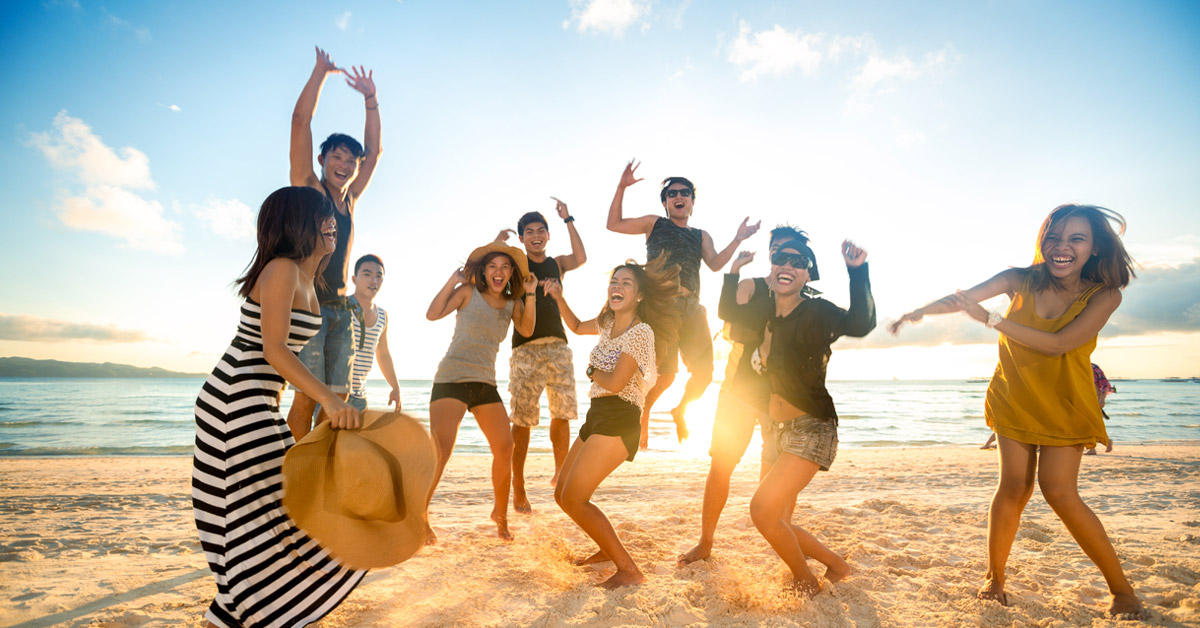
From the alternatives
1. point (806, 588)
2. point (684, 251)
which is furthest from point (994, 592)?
point (684, 251)

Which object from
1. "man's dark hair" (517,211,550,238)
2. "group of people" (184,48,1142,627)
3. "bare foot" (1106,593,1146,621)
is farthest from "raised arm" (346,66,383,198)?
"bare foot" (1106,593,1146,621)

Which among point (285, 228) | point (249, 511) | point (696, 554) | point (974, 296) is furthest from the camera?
point (696, 554)

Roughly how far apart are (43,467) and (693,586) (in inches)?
500

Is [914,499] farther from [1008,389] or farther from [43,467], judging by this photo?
[43,467]

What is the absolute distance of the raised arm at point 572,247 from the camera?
6070 mm

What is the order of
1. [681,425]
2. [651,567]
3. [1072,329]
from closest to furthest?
1. [1072,329]
2. [651,567]
3. [681,425]

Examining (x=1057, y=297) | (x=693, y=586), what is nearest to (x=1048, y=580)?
(x=1057, y=297)

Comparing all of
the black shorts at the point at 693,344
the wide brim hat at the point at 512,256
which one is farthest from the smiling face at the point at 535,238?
the black shorts at the point at 693,344

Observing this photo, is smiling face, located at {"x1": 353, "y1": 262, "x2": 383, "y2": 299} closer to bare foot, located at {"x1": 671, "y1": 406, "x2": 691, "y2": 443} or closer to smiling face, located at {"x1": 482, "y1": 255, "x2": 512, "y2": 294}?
smiling face, located at {"x1": 482, "y1": 255, "x2": 512, "y2": 294}

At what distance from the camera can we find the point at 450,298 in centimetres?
510

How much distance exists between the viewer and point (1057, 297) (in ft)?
11.9

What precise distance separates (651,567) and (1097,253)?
368cm

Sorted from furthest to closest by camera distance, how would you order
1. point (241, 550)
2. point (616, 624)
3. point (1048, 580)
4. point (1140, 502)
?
point (1140, 502)
point (1048, 580)
point (616, 624)
point (241, 550)

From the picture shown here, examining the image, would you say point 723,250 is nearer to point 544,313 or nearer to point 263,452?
point 544,313
